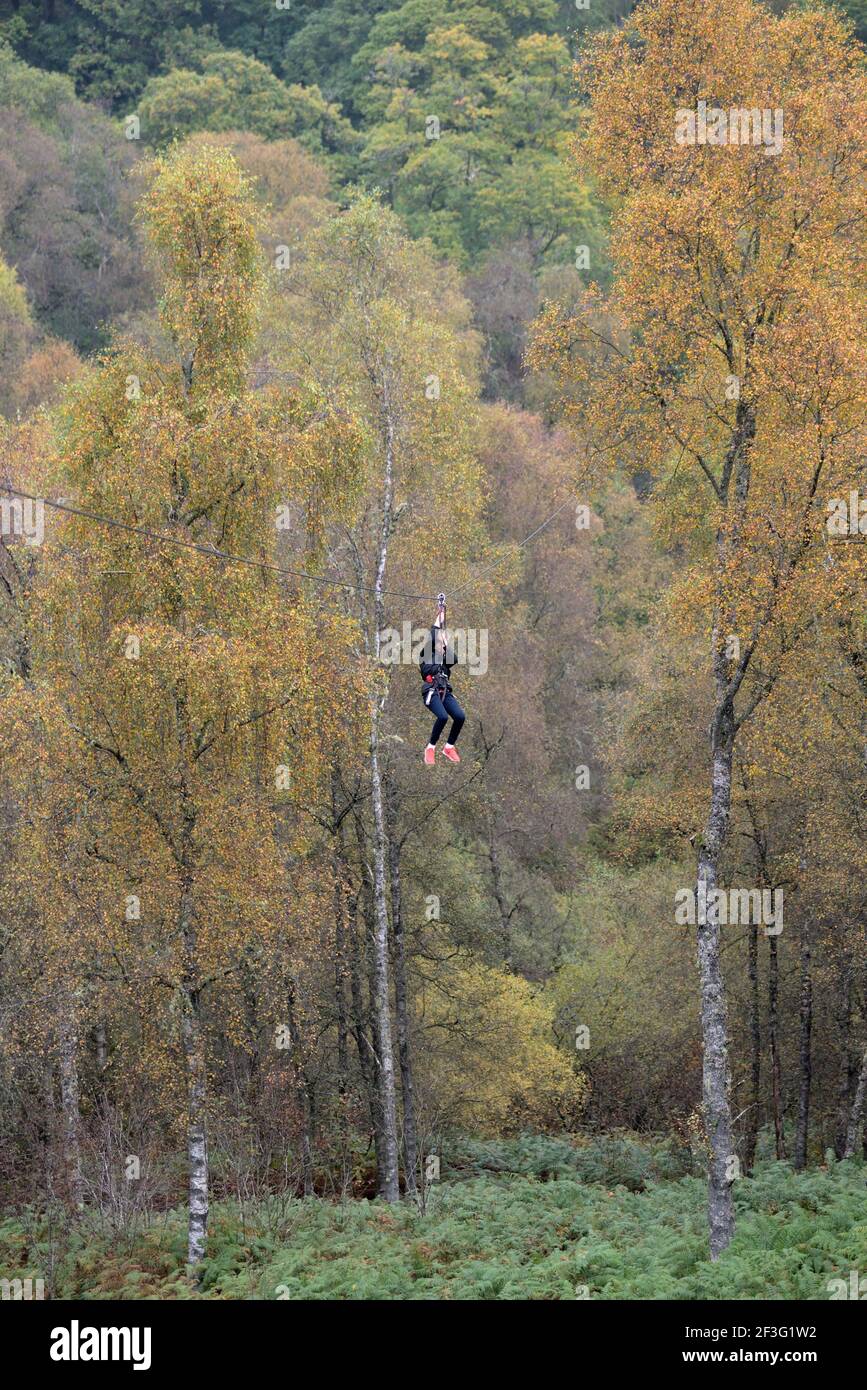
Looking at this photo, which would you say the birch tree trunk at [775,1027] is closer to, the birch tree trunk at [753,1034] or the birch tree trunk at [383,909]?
the birch tree trunk at [753,1034]

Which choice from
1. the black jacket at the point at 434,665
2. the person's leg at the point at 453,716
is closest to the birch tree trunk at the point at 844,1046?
the person's leg at the point at 453,716

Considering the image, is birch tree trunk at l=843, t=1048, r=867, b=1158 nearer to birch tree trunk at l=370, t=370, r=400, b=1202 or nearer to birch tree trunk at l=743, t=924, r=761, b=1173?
birch tree trunk at l=743, t=924, r=761, b=1173

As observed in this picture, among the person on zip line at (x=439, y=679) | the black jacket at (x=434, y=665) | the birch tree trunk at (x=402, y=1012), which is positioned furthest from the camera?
the birch tree trunk at (x=402, y=1012)

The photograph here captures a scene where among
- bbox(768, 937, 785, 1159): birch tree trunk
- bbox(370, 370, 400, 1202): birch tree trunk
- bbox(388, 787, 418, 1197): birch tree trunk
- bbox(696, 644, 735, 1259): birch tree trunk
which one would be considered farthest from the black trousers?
bbox(768, 937, 785, 1159): birch tree trunk

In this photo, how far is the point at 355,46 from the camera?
87.4 meters

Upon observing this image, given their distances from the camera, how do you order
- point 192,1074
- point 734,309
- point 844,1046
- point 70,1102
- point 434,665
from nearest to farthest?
point 192,1074
point 734,309
point 434,665
point 70,1102
point 844,1046

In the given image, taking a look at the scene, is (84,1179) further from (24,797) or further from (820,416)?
(820,416)

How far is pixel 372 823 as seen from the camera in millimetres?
28094

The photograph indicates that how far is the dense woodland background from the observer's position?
1727cm

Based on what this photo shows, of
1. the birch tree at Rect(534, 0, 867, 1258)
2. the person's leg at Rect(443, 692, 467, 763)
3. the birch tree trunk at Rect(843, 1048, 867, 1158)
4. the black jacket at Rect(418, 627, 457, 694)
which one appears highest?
the birch tree at Rect(534, 0, 867, 1258)

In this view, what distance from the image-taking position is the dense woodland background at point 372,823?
17.3 meters

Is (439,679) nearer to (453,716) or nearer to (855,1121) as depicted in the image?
(453,716)

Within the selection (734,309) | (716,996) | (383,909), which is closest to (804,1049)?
(383,909)

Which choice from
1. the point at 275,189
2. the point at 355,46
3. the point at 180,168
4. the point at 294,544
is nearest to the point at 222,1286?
the point at 294,544
